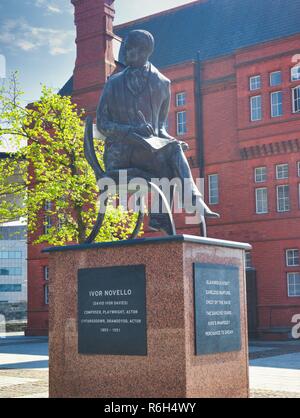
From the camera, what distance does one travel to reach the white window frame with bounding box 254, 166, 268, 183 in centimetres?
2878

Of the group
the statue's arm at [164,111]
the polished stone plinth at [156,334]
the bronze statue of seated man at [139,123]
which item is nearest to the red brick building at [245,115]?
the statue's arm at [164,111]

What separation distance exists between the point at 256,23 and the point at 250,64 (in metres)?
3.64

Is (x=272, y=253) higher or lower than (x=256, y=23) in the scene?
lower

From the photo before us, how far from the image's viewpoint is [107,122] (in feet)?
29.2

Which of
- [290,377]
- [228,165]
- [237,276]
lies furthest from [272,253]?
[237,276]

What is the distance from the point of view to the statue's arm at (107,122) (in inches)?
342

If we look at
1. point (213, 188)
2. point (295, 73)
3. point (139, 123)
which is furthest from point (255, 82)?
point (139, 123)

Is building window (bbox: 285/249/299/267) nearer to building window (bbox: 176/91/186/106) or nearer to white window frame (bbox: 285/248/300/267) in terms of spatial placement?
white window frame (bbox: 285/248/300/267)

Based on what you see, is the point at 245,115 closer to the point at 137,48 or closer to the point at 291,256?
the point at 291,256

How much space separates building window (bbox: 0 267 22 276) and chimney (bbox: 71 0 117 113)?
147ft

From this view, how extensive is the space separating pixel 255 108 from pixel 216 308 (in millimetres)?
22554

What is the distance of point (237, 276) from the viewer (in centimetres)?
836
